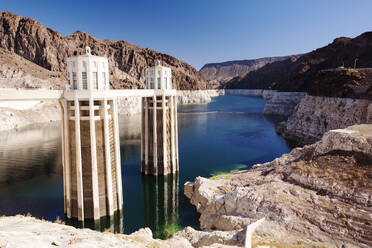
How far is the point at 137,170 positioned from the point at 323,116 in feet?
119

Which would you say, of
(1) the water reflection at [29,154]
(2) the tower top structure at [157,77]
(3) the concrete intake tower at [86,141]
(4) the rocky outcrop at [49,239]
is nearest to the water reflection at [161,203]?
(3) the concrete intake tower at [86,141]

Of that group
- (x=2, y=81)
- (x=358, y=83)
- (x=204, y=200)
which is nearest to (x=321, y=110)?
(x=358, y=83)

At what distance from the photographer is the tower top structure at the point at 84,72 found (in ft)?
61.7

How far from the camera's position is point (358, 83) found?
43.8 m

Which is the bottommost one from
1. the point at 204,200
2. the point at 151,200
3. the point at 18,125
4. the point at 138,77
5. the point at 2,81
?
the point at 151,200

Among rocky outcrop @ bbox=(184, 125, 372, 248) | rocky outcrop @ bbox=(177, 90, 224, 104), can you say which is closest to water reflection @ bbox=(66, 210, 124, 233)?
rocky outcrop @ bbox=(184, 125, 372, 248)

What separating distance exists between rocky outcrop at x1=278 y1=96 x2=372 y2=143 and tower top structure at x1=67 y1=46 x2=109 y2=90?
3682 centimetres

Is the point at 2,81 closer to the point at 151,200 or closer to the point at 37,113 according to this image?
the point at 37,113

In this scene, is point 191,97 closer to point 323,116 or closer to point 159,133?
point 323,116

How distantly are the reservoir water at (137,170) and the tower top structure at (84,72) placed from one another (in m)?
10.9

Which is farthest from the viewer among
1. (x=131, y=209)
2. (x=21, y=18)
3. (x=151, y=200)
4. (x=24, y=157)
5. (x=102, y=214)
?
(x=21, y=18)

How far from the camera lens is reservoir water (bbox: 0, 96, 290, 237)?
853 inches

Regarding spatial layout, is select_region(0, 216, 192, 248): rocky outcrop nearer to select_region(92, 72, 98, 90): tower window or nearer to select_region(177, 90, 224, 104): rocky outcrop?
select_region(92, 72, 98, 90): tower window

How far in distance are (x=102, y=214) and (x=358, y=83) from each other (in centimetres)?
4640
